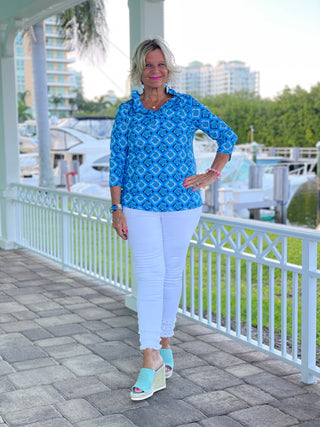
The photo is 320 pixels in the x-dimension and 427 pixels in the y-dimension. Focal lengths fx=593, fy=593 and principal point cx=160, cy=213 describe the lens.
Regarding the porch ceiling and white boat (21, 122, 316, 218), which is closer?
the porch ceiling

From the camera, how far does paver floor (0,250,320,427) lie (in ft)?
8.27

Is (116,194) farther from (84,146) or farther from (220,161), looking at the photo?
(84,146)

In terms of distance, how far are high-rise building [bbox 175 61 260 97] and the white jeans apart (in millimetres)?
44507

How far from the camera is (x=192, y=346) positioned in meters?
3.46

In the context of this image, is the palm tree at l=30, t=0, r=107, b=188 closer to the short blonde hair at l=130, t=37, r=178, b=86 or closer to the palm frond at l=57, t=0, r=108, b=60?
the palm frond at l=57, t=0, r=108, b=60

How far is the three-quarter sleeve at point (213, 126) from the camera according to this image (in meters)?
2.74

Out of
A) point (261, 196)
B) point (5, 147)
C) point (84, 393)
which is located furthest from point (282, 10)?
point (84, 393)

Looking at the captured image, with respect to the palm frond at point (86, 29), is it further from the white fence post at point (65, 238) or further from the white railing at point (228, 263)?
the white fence post at point (65, 238)

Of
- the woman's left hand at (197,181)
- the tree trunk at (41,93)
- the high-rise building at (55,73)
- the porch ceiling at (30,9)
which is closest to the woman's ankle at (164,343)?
the woman's left hand at (197,181)

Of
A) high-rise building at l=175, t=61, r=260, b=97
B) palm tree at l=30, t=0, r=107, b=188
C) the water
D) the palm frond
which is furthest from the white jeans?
high-rise building at l=175, t=61, r=260, b=97

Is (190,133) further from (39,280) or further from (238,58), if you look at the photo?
(238,58)

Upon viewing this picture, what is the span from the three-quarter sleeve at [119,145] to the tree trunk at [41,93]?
10283mm

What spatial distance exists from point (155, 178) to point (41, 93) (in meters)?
11.6

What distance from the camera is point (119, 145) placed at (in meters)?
2.71
